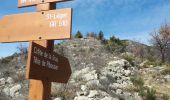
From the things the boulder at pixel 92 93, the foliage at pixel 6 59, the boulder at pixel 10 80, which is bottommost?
the boulder at pixel 92 93

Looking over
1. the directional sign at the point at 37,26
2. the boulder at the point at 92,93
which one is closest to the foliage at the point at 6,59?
the boulder at the point at 92,93

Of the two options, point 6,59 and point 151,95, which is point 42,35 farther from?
point 6,59

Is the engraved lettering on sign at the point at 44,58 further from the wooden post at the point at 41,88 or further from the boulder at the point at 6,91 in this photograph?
the boulder at the point at 6,91

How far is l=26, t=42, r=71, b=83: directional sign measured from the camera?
4.46 m

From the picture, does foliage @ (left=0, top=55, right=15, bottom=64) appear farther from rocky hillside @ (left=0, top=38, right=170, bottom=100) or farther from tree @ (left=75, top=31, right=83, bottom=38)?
tree @ (left=75, top=31, right=83, bottom=38)

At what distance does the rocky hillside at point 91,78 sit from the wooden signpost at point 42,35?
6924 millimetres

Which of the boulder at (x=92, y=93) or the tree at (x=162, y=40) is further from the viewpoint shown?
the tree at (x=162, y=40)

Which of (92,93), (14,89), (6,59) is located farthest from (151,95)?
(6,59)

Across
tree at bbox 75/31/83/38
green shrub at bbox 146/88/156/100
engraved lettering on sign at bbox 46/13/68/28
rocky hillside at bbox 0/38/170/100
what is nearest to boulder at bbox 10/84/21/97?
rocky hillside at bbox 0/38/170/100

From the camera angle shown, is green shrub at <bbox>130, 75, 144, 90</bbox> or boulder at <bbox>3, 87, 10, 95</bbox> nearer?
boulder at <bbox>3, 87, 10, 95</bbox>

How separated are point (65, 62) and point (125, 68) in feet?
43.3

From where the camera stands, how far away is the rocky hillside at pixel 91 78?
13.3 metres

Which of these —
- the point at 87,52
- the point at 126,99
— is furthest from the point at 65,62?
the point at 87,52

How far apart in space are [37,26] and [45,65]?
70 cm
